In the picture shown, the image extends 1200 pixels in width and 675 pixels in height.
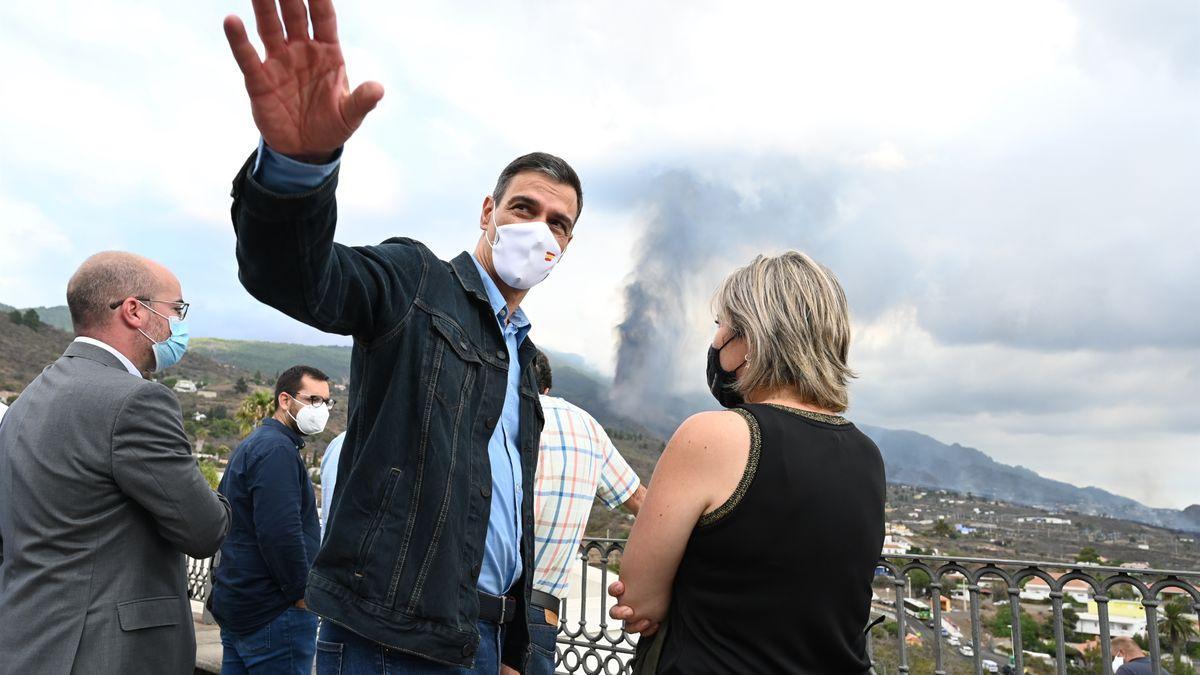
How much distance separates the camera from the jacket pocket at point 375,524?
1.69 meters

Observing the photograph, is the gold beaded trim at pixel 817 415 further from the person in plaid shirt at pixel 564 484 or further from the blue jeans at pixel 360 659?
the person in plaid shirt at pixel 564 484

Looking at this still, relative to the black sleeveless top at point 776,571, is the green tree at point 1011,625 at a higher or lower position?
lower

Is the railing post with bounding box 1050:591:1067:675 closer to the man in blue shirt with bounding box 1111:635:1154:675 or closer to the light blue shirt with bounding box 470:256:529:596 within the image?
the man in blue shirt with bounding box 1111:635:1154:675

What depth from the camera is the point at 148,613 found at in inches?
99.5

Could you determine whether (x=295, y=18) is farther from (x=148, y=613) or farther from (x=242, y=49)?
(x=148, y=613)

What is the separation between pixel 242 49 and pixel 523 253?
3.85 ft

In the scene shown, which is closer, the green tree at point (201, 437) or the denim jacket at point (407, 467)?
the denim jacket at point (407, 467)

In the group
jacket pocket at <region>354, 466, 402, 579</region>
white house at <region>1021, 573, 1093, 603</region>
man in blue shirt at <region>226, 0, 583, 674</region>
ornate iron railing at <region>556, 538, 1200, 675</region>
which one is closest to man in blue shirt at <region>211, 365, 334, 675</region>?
ornate iron railing at <region>556, 538, 1200, 675</region>

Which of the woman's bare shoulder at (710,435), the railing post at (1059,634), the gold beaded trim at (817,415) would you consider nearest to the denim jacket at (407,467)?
the woman's bare shoulder at (710,435)

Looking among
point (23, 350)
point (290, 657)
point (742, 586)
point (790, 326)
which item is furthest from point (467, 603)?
point (23, 350)

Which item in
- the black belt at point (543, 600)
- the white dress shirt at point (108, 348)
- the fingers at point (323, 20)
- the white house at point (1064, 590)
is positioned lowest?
the black belt at point (543, 600)

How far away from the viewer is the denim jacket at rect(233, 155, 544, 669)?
1.68 m

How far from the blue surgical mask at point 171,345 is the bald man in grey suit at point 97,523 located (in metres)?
0.27

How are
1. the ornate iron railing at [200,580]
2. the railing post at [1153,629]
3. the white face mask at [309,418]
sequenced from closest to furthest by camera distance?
the railing post at [1153,629] → the white face mask at [309,418] → the ornate iron railing at [200,580]
